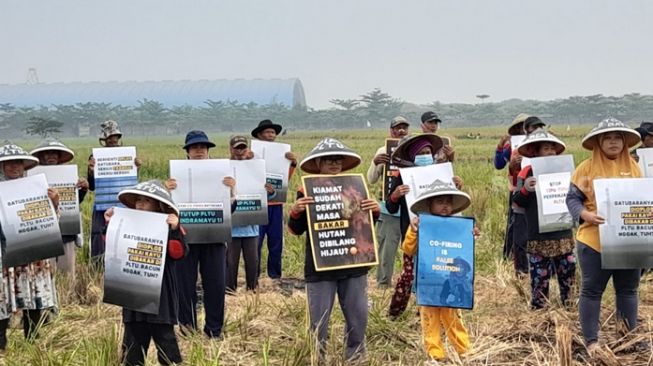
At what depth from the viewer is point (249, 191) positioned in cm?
656

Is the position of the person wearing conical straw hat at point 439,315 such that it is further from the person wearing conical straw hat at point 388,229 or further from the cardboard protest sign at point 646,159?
the cardboard protest sign at point 646,159

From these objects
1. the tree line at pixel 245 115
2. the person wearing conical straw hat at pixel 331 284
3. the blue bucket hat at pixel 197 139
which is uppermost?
the blue bucket hat at pixel 197 139

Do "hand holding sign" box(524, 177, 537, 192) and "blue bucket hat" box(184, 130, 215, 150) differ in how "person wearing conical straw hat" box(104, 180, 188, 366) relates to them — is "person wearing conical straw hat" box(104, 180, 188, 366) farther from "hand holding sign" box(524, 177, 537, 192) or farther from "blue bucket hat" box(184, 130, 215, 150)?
"hand holding sign" box(524, 177, 537, 192)

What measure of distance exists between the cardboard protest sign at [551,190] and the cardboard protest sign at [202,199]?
2.46 m

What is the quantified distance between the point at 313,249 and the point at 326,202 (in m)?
0.32

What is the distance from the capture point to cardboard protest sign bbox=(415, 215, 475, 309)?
14.0 ft

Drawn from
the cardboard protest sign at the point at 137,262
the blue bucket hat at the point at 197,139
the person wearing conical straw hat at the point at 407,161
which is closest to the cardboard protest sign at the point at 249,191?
the blue bucket hat at the point at 197,139

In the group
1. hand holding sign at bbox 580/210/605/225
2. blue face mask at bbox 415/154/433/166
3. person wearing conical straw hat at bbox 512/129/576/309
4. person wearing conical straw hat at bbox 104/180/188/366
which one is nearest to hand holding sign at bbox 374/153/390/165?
blue face mask at bbox 415/154/433/166

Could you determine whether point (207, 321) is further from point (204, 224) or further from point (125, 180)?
point (125, 180)

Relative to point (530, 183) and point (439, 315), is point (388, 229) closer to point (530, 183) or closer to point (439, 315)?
point (530, 183)

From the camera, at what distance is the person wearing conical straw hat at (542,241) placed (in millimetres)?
5387

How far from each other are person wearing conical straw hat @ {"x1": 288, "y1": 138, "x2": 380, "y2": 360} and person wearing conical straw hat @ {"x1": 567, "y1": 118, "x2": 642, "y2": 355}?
1.38 meters

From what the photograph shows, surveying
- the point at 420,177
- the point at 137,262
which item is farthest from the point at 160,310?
the point at 420,177

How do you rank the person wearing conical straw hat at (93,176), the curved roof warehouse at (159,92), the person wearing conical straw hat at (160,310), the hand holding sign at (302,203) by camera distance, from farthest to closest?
1. the curved roof warehouse at (159,92)
2. the person wearing conical straw hat at (93,176)
3. the hand holding sign at (302,203)
4. the person wearing conical straw hat at (160,310)
